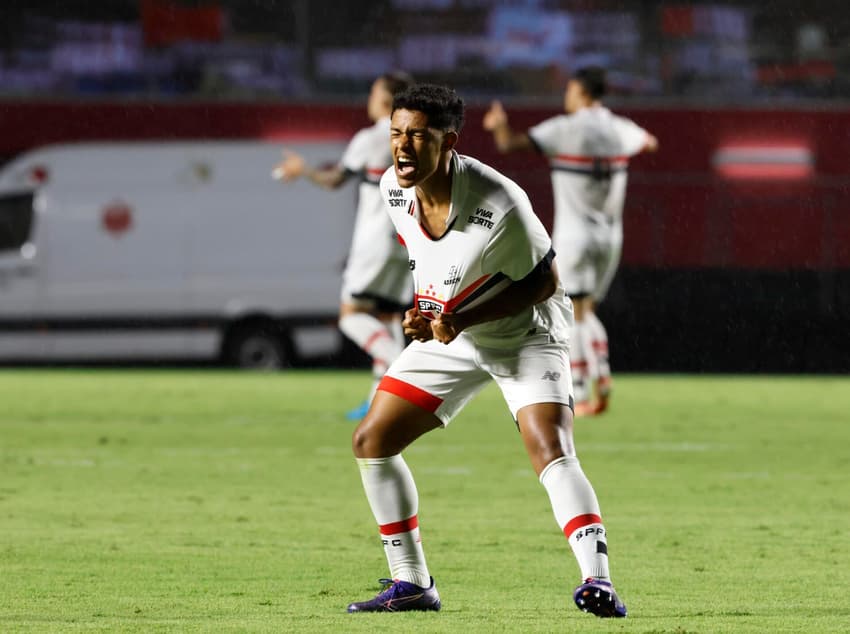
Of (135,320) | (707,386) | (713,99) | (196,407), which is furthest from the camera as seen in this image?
(713,99)

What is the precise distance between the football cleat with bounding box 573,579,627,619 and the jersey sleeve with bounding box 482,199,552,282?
1.01 m

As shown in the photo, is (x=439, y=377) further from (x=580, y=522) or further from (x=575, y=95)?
(x=575, y=95)

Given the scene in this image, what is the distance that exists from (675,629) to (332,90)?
66.5ft

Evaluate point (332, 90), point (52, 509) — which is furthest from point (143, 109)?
point (52, 509)

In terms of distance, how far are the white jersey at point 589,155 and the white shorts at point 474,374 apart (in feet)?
24.3

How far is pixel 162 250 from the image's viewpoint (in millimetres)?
20047

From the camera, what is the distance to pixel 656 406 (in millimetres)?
15461

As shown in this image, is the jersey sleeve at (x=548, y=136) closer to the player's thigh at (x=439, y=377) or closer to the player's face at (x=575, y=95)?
the player's face at (x=575, y=95)

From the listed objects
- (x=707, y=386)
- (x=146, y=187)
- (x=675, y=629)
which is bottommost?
Answer: (x=707, y=386)

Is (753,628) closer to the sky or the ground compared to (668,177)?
closer to the sky

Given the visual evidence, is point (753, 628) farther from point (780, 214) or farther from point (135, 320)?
point (780, 214)

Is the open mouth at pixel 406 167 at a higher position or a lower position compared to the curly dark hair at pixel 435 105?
lower

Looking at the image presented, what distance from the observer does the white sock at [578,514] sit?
18.8 feet

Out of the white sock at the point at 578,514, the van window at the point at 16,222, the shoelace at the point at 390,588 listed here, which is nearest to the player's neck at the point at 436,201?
the white sock at the point at 578,514
